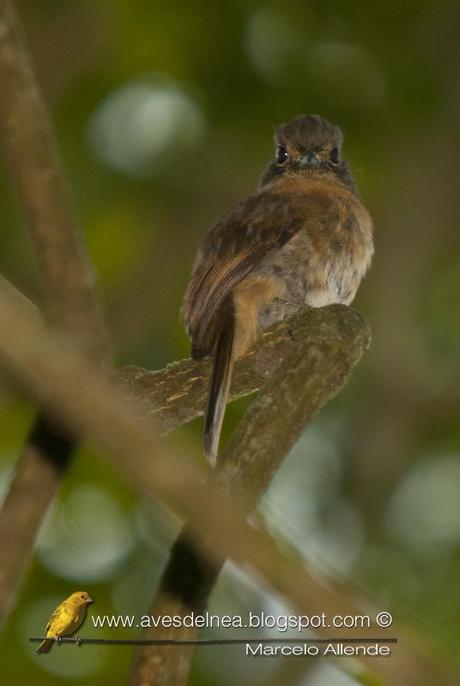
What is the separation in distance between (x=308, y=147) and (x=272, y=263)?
145cm

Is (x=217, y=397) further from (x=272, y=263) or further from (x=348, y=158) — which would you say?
(x=348, y=158)

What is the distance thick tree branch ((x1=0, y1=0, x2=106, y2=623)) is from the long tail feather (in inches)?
41.7

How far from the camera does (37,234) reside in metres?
2.60

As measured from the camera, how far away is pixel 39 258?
2.61 meters

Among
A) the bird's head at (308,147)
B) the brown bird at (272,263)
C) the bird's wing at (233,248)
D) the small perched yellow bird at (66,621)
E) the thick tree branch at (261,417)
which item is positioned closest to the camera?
the thick tree branch at (261,417)

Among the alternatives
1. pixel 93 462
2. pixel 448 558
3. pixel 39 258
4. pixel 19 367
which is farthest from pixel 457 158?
pixel 19 367

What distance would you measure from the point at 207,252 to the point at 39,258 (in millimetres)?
2976

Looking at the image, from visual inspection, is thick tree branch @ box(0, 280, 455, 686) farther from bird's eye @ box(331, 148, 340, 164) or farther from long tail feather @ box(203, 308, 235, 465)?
bird's eye @ box(331, 148, 340, 164)

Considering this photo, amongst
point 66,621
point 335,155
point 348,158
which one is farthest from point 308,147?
point 66,621

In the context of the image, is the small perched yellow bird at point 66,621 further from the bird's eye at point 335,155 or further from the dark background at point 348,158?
the bird's eye at point 335,155

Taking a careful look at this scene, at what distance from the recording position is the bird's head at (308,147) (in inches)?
258

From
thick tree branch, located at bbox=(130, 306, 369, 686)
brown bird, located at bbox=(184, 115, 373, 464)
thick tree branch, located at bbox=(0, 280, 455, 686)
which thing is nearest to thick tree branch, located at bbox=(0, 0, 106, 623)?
thick tree branch, located at bbox=(130, 306, 369, 686)

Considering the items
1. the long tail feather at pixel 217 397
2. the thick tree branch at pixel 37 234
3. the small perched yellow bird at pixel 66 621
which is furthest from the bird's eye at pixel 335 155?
the thick tree branch at pixel 37 234

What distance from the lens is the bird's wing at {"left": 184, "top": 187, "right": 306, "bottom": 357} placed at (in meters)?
5.18
